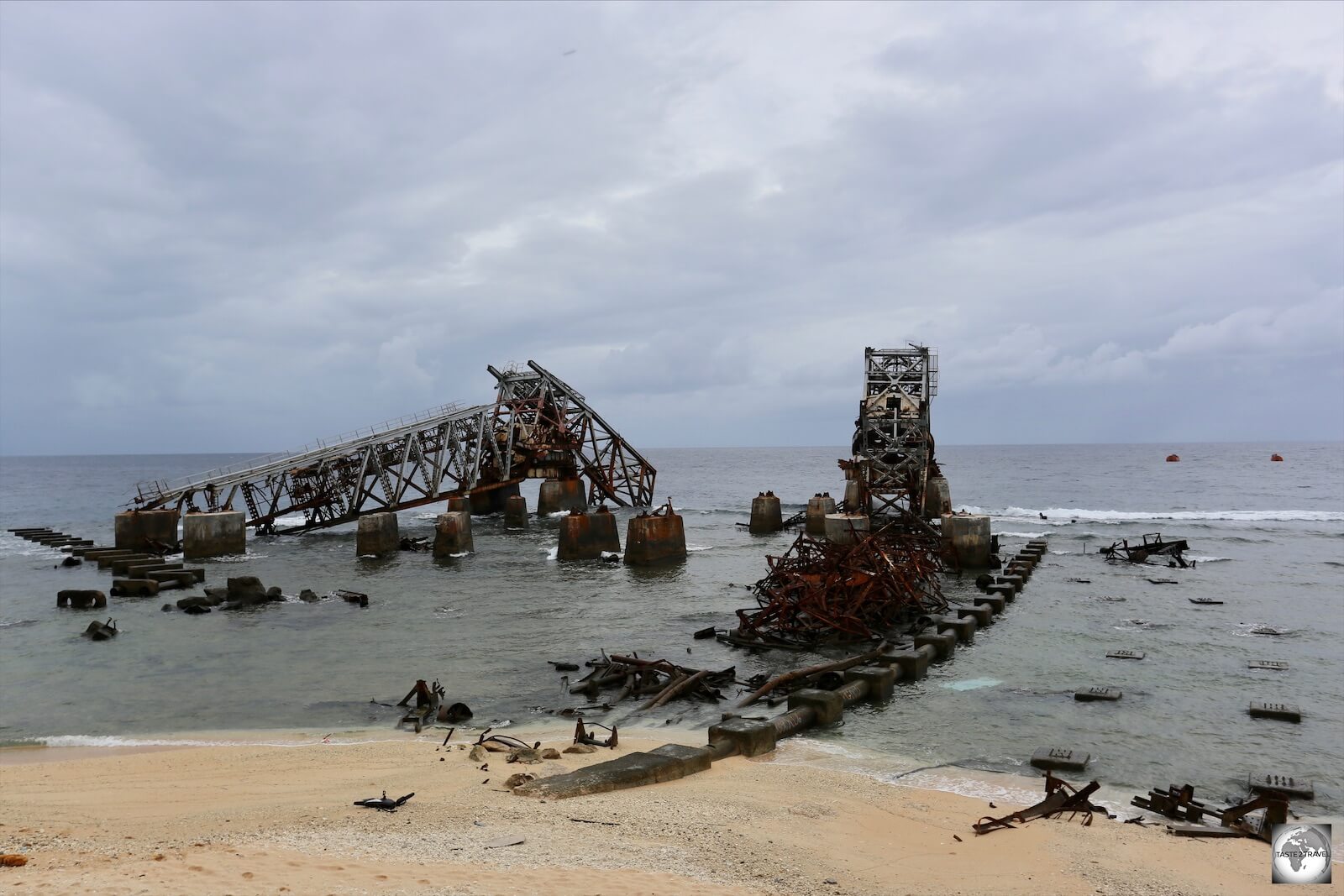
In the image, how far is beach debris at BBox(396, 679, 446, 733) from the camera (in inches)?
555

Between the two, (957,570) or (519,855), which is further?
(957,570)

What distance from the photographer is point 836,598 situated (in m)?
21.0

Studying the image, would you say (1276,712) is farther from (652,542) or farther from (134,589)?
(134,589)

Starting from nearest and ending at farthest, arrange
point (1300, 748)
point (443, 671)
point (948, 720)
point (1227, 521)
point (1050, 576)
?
1. point (1300, 748)
2. point (948, 720)
3. point (443, 671)
4. point (1050, 576)
5. point (1227, 521)

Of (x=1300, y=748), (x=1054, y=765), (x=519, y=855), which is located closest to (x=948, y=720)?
(x=1054, y=765)

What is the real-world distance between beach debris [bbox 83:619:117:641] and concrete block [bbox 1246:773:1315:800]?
23909mm

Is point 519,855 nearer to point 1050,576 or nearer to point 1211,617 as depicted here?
point 1211,617

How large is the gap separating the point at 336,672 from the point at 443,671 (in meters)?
2.29

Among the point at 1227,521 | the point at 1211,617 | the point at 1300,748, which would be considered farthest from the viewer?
the point at 1227,521

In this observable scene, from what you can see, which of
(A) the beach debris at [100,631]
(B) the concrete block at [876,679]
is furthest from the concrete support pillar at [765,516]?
(A) the beach debris at [100,631]

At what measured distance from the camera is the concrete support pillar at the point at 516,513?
51000 millimetres

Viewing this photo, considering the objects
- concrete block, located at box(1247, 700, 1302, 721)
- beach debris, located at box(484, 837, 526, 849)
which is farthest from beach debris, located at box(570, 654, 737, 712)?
concrete block, located at box(1247, 700, 1302, 721)

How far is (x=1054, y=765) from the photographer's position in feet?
39.1

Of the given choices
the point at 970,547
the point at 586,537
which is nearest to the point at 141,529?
the point at 586,537
